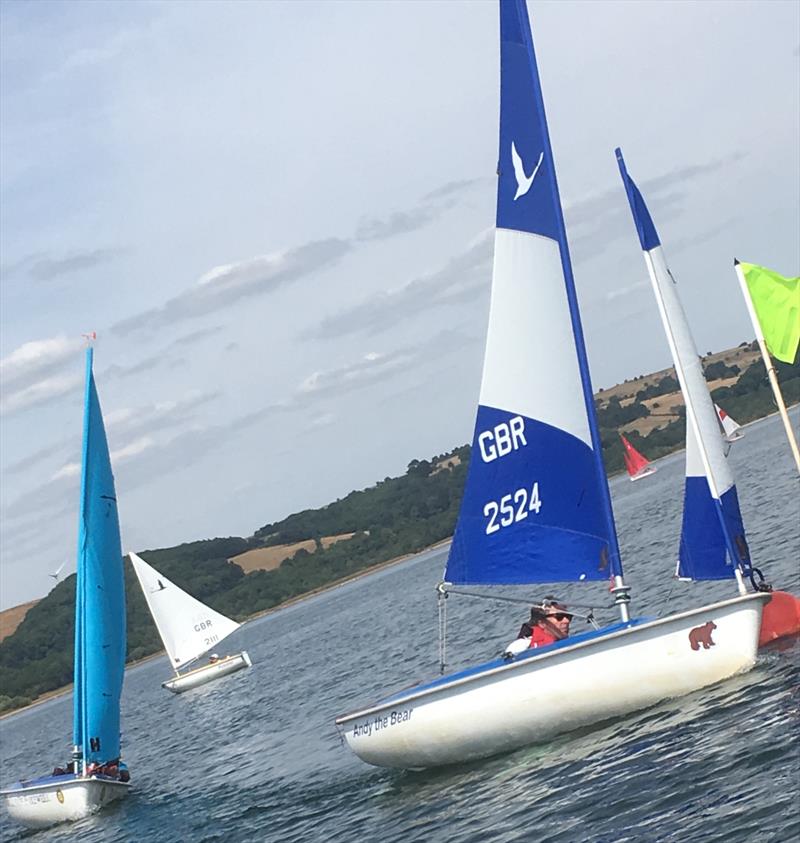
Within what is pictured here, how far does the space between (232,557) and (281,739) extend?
12812 centimetres

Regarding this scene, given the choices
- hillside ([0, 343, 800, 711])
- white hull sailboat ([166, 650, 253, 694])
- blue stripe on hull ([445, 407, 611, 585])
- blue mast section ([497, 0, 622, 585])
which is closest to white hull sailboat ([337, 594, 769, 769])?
blue stripe on hull ([445, 407, 611, 585])

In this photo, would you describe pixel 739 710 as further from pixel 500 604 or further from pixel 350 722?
pixel 500 604

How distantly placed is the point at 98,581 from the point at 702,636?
1833cm

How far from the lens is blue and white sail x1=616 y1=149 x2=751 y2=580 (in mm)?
20969

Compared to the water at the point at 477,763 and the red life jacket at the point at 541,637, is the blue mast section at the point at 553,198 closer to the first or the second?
the red life jacket at the point at 541,637

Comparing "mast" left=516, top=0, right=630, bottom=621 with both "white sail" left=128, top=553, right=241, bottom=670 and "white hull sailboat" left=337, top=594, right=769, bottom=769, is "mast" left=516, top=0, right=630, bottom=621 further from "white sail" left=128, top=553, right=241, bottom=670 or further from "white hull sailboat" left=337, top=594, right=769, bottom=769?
"white sail" left=128, top=553, right=241, bottom=670

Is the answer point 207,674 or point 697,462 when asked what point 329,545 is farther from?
point 697,462

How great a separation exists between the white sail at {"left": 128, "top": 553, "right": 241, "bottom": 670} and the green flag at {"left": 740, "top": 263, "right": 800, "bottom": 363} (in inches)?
2247

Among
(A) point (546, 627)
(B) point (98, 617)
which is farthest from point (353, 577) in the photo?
(A) point (546, 627)

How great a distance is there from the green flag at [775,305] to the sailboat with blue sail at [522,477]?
8.86 ft

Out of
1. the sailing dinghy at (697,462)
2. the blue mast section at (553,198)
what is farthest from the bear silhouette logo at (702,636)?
the blue mast section at (553,198)

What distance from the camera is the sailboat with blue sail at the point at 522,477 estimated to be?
20.3 metres

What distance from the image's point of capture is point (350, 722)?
21719 millimetres

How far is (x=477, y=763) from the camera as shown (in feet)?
68.9
